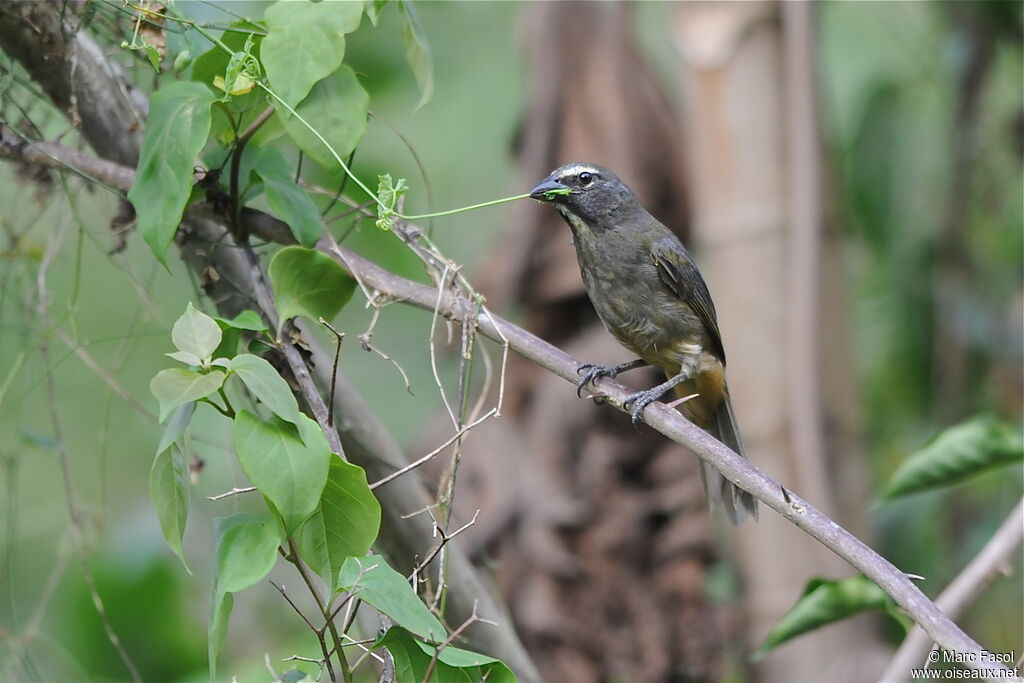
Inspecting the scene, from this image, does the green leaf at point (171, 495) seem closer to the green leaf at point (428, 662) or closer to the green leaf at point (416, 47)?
the green leaf at point (428, 662)

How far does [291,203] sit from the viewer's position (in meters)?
2.02

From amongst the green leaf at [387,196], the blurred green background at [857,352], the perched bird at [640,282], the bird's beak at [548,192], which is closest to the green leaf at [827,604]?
the perched bird at [640,282]

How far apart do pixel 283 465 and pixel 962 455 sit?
1755 mm

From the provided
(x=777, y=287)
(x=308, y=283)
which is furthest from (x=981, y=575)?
(x=777, y=287)

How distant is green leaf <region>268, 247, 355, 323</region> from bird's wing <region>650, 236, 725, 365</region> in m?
1.32

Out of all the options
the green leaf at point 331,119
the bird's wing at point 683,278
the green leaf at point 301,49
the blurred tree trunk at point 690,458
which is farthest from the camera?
the blurred tree trunk at point 690,458

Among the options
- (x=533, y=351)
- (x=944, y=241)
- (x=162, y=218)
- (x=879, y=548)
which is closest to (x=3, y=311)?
(x=162, y=218)

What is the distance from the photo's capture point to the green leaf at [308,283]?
1.96m

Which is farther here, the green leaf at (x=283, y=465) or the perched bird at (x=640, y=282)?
the perched bird at (x=640, y=282)

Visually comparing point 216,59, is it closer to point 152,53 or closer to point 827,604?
point 152,53

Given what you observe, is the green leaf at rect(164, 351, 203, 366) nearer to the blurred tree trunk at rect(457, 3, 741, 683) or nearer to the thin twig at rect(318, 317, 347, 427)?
the thin twig at rect(318, 317, 347, 427)

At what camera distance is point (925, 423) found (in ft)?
17.3

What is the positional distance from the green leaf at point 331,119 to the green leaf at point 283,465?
578 millimetres

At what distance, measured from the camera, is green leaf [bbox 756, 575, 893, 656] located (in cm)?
239
